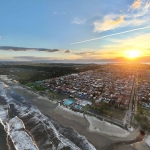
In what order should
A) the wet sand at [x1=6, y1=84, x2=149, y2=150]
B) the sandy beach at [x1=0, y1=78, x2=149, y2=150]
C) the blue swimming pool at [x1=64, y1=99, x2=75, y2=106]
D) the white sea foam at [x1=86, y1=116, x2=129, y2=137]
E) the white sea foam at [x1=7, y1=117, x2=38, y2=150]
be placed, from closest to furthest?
the white sea foam at [x1=7, y1=117, x2=38, y2=150]
the wet sand at [x1=6, y1=84, x2=149, y2=150]
the sandy beach at [x1=0, y1=78, x2=149, y2=150]
the white sea foam at [x1=86, y1=116, x2=129, y2=137]
the blue swimming pool at [x1=64, y1=99, x2=75, y2=106]

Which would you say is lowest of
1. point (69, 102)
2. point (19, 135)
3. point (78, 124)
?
point (78, 124)

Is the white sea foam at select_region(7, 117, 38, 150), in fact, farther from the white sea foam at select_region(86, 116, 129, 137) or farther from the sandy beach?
the white sea foam at select_region(86, 116, 129, 137)

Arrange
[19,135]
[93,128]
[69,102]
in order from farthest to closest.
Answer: [69,102] → [93,128] → [19,135]

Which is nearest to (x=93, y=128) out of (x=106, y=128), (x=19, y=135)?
(x=106, y=128)

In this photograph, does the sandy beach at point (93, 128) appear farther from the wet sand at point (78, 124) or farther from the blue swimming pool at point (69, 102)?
the blue swimming pool at point (69, 102)

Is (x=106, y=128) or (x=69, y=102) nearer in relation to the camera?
(x=106, y=128)

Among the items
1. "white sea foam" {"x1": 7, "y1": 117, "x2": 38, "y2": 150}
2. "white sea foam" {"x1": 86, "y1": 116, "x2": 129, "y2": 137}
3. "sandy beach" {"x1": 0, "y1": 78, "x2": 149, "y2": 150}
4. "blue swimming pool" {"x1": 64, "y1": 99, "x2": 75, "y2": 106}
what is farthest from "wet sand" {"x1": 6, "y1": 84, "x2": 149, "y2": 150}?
"white sea foam" {"x1": 7, "y1": 117, "x2": 38, "y2": 150}

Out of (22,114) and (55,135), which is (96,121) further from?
(22,114)

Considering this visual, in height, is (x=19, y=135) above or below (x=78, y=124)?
above

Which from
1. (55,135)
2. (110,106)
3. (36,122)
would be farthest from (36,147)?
(110,106)

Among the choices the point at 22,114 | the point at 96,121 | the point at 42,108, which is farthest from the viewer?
the point at 42,108

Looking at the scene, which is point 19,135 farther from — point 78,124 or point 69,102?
point 69,102
